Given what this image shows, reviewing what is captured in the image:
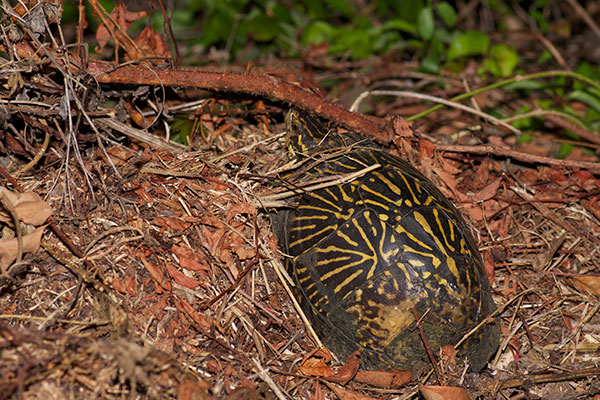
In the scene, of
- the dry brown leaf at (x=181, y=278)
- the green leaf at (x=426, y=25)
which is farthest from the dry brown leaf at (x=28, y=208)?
the green leaf at (x=426, y=25)

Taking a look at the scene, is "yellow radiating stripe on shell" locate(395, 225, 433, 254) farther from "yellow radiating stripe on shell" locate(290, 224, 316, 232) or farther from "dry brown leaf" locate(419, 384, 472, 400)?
"dry brown leaf" locate(419, 384, 472, 400)

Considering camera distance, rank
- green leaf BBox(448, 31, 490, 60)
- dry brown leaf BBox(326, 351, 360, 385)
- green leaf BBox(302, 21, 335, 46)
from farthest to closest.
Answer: green leaf BBox(302, 21, 335, 46)
green leaf BBox(448, 31, 490, 60)
dry brown leaf BBox(326, 351, 360, 385)

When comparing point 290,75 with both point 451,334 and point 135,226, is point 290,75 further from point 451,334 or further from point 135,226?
point 451,334

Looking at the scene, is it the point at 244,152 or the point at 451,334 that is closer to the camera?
the point at 451,334

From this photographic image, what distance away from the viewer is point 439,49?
14.0ft

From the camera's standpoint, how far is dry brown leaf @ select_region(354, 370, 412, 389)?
229cm

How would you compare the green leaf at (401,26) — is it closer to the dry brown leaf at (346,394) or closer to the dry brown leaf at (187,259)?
the dry brown leaf at (187,259)

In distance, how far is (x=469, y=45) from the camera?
418cm

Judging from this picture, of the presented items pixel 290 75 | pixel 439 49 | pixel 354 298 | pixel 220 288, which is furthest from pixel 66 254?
pixel 439 49

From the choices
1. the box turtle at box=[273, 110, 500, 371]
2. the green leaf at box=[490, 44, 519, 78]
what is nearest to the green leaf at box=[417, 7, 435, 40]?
the green leaf at box=[490, 44, 519, 78]

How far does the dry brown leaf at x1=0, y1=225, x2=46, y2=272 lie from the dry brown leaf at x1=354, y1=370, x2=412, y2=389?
1517 millimetres

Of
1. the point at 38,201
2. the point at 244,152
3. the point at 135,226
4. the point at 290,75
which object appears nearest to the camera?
the point at 38,201

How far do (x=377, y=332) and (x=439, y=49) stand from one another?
286 cm

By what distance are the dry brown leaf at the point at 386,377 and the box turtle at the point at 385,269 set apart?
0.04m
